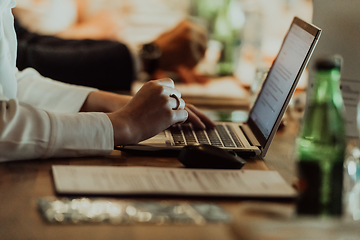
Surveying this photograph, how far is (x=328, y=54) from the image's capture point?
115 cm

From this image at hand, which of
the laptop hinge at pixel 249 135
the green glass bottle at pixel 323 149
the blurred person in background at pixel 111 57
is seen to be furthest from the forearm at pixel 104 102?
the blurred person in background at pixel 111 57

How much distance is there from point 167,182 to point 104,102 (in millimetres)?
446

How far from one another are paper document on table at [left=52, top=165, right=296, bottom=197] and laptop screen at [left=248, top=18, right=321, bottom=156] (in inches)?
7.7

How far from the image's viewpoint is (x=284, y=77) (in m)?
0.95

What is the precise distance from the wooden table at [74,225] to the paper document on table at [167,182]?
19 millimetres

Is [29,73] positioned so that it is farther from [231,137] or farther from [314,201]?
[314,201]

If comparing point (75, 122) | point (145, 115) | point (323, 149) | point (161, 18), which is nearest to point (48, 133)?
point (75, 122)

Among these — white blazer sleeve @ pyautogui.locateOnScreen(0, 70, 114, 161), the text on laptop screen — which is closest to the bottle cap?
the text on laptop screen

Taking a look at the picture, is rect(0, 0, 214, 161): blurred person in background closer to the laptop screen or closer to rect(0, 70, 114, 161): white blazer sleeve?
rect(0, 70, 114, 161): white blazer sleeve

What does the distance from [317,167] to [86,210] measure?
11.9 inches

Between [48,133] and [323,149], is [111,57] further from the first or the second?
[323,149]

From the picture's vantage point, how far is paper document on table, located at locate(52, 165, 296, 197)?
24.8 inches

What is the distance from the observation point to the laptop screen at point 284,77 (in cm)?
86

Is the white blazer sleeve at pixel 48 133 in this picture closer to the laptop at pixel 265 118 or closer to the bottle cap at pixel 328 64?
the laptop at pixel 265 118
